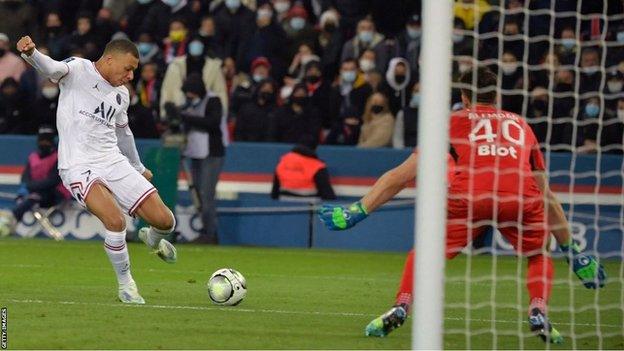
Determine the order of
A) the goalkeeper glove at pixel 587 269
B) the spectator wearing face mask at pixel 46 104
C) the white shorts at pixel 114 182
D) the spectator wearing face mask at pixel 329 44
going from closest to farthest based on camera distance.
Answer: the goalkeeper glove at pixel 587 269
the white shorts at pixel 114 182
the spectator wearing face mask at pixel 329 44
the spectator wearing face mask at pixel 46 104

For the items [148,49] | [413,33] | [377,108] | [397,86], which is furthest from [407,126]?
[148,49]

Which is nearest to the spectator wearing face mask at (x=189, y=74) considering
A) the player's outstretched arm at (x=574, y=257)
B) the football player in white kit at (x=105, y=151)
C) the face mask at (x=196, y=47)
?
the face mask at (x=196, y=47)

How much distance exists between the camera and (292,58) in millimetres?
22266

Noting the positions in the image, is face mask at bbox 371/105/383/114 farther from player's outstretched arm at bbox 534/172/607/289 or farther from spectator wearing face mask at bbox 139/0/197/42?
player's outstretched arm at bbox 534/172/607/289

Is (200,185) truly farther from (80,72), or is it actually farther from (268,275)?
(80,72)

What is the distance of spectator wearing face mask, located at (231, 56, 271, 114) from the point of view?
21.4 m

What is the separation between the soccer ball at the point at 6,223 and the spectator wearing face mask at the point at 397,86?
5451 mm

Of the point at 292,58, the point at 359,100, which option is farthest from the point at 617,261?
the point at 292,58

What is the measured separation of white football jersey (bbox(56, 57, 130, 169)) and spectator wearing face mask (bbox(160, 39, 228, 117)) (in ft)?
28.7

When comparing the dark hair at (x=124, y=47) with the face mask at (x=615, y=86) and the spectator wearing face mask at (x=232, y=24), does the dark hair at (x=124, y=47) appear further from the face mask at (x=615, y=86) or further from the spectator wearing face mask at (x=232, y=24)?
the spectator wearing face mask at (x=232, y=24)

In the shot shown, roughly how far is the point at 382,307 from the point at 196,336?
2.95m

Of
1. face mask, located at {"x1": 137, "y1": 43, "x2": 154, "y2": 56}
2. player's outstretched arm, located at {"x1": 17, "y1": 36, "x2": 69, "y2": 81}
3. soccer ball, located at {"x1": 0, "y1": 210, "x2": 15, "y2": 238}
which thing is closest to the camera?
player's outstretched arm, located at {"x1": 17, "y1": 36, "x2": 69, "y2": 81}

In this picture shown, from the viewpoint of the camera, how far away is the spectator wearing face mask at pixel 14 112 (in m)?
22.0

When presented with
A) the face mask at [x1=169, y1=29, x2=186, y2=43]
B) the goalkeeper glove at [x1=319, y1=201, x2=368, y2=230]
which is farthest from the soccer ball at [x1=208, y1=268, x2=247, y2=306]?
the face mask at [x1=169, y1=29, x2=186, y2=43]
